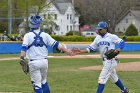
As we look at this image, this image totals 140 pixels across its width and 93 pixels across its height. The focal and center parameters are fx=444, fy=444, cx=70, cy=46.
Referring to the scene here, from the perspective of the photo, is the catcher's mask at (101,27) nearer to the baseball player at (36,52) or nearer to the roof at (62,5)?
the baseball player at (36,52)

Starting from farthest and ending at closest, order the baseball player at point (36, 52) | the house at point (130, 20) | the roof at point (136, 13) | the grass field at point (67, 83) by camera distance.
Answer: the house at point (130, 20) → the roof at point (136, 13) → the grass field at point (67, 83) → the baseball player at point (36, 52)

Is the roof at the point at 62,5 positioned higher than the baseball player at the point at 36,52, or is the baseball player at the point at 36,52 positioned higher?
the roof at the point at 62,5

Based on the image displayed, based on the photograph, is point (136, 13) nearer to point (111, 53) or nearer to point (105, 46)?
point (105, 46)

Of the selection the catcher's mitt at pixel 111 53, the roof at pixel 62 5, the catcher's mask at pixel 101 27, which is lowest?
the catcher's mitt at pixel 111 53

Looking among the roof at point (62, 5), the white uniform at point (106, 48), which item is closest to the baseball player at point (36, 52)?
the white uniform at point (106, 48)

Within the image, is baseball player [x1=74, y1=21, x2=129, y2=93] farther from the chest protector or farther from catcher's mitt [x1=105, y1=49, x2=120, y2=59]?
the chest protector

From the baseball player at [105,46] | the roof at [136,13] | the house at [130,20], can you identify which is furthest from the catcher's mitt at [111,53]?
the roof at [136,13]

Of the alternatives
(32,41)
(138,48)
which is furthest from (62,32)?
(32,41)

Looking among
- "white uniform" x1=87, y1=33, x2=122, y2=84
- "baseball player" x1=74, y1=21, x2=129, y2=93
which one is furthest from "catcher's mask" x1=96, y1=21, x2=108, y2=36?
"white uniform" x1=87, y1=33, x2=122, y2=84

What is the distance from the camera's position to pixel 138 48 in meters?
46.5

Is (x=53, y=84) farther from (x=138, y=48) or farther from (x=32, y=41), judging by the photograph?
(x=138, y=48)

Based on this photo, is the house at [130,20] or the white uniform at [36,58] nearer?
the white uniform at [36,58]

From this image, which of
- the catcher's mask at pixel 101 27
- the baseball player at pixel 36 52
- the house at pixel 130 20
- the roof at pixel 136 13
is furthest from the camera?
the house at pixel 130 20

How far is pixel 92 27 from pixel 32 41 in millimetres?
90524
